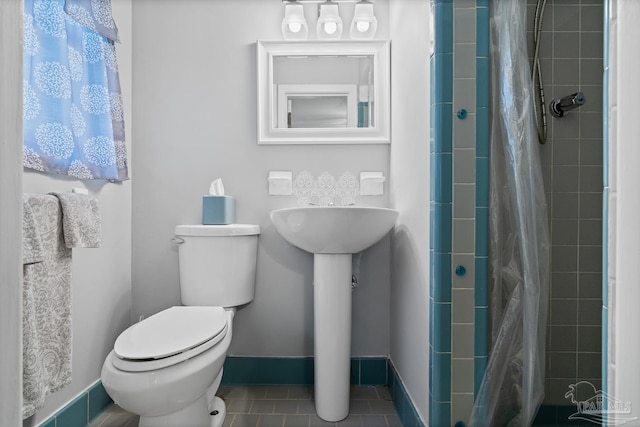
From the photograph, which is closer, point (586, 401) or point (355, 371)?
point (586, 401)

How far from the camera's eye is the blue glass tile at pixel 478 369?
3.75ft

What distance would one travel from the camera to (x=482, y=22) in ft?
3.72

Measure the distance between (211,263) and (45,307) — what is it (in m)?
0.64

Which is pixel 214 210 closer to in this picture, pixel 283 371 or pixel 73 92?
pixel 73 92

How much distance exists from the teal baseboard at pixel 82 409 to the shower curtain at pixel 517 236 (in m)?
1.45

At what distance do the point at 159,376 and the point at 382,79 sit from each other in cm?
161

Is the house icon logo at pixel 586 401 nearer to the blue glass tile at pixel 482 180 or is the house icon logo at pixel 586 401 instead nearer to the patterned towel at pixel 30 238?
Answer: the blue glass tile at pixel 482 180

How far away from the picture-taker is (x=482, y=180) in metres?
1.15

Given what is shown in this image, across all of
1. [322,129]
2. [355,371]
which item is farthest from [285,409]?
[322,129]

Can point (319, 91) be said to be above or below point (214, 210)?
above

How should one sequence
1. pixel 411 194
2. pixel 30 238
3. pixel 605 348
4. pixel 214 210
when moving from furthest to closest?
pixel 214 210 < pixel 411 194 < pixel 30 238 < pixel 605 348

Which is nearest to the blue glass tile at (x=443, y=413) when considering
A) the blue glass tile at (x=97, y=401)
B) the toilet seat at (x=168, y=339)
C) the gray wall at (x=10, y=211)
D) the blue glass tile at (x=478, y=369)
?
the blue glass tile at (x=478, y=369)

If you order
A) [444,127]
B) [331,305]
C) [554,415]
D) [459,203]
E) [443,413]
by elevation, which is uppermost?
[444,127]

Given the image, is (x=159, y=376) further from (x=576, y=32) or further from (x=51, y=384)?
(x=576, y=32)
